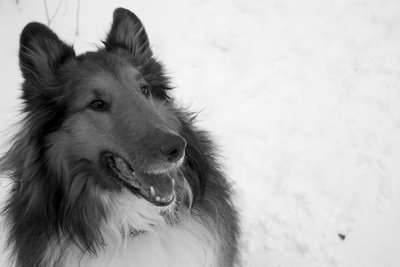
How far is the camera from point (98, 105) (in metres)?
2.50

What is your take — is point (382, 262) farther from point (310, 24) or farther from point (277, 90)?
point (310, 24)

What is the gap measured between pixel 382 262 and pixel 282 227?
86 cm

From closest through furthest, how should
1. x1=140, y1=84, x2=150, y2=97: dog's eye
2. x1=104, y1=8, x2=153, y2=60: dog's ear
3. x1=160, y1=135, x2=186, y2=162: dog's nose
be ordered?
x1=160, y1=135, x2=186, y2=162: dog's nose, x1=140, y1=84, x2=150, y2=97: dog's eye, x1=104, y1=8, x2=153, y2=60: dog's ear

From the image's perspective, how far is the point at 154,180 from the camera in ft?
7.99

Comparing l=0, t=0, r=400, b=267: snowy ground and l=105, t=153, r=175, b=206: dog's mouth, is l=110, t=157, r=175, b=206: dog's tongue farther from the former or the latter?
l=0, t=0, r=400, b=267: snowy ground

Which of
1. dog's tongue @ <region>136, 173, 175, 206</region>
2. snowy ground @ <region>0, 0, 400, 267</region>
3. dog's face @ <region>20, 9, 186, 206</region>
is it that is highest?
dog's face @ <region>20, 9, 186, 206</region>

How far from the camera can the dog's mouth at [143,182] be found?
239 cm

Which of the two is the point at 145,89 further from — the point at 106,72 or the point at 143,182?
the point at 143,182

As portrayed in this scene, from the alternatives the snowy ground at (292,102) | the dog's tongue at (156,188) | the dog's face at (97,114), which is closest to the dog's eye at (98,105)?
the dog's face at (97,114)

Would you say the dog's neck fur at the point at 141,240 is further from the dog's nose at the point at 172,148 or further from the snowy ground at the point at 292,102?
the snowy ground at the point at 292,102

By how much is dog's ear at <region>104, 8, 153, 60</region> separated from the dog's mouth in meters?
0.81

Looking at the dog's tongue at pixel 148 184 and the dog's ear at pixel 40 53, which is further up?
the dog's ear at pixel 40 53

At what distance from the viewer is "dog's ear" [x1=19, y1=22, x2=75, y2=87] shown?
2.39 meters

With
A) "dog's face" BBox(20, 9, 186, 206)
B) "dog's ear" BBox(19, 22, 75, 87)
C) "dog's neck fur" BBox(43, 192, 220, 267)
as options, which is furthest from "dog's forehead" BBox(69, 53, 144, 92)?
"dog's neck fur" BBox(43, 192, 220, 267)
